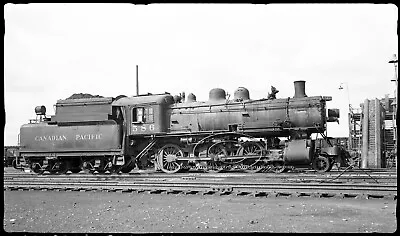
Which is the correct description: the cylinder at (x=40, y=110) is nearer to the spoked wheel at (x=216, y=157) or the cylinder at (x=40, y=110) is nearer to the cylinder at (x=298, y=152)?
the spoked wheel at (x=216, y=157)

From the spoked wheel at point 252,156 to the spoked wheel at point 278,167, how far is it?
0.45m

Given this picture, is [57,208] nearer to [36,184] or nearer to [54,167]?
[36,184]

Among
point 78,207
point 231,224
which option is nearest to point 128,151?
point 78,207

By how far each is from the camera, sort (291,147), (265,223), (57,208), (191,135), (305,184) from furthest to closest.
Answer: (191,135) → (291,147) → (305,184) → (57,208) → (265,223)

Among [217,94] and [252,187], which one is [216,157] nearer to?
[217,94]

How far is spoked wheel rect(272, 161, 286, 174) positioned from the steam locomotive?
0.04 metres

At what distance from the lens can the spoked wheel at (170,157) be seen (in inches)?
676

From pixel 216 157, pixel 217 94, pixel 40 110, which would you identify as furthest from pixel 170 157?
pixel 40 110

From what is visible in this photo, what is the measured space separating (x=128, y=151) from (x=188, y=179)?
16.4 feet

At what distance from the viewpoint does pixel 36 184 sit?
13.3 metres

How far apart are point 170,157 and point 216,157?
2021mm

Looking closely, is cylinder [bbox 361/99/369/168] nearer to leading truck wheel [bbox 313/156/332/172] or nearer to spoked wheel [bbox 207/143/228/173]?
leading truck wheel [bbox 313/156/332/172]

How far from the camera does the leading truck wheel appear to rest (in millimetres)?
15688

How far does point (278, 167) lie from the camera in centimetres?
1589
